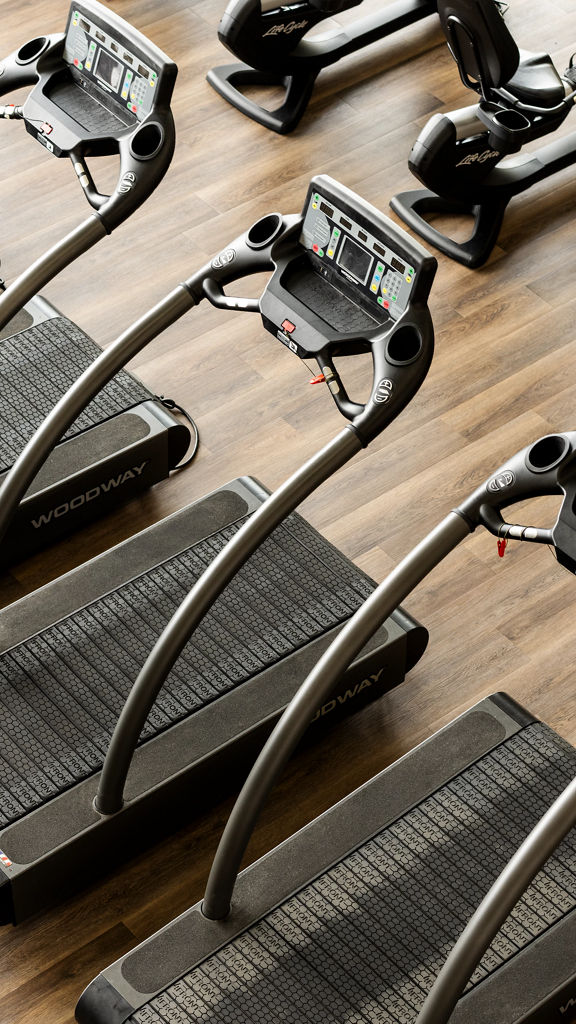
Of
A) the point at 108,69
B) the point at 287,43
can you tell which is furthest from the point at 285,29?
the point at 108,69

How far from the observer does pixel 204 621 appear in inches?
131

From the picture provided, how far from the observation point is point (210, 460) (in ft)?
13.2

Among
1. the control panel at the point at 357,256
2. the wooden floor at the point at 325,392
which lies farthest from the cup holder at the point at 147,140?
the wooden floor at the point at 325,392

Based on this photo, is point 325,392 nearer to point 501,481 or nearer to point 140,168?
point 140,168

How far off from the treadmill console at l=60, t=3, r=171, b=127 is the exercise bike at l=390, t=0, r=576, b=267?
4.12ft

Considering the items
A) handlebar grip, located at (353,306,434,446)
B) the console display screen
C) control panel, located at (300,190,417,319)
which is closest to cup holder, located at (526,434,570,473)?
handlebar grip, located at (353,306,434,446)

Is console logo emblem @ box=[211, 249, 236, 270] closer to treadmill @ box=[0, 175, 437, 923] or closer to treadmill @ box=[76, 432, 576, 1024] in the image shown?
treadmill @ box=[0, 175, 437, 923]

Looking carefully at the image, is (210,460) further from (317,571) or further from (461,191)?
(461,191)

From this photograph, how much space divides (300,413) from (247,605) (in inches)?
38.0

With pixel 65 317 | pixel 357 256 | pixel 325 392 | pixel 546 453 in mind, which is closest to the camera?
pixel 546 453

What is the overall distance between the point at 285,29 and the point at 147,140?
5.94ft

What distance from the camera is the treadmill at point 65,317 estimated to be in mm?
3275

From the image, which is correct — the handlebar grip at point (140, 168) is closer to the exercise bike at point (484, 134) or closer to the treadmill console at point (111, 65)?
the treadmill console at point (111, 65)

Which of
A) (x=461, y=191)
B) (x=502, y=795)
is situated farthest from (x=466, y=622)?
(x=461, y=191)
